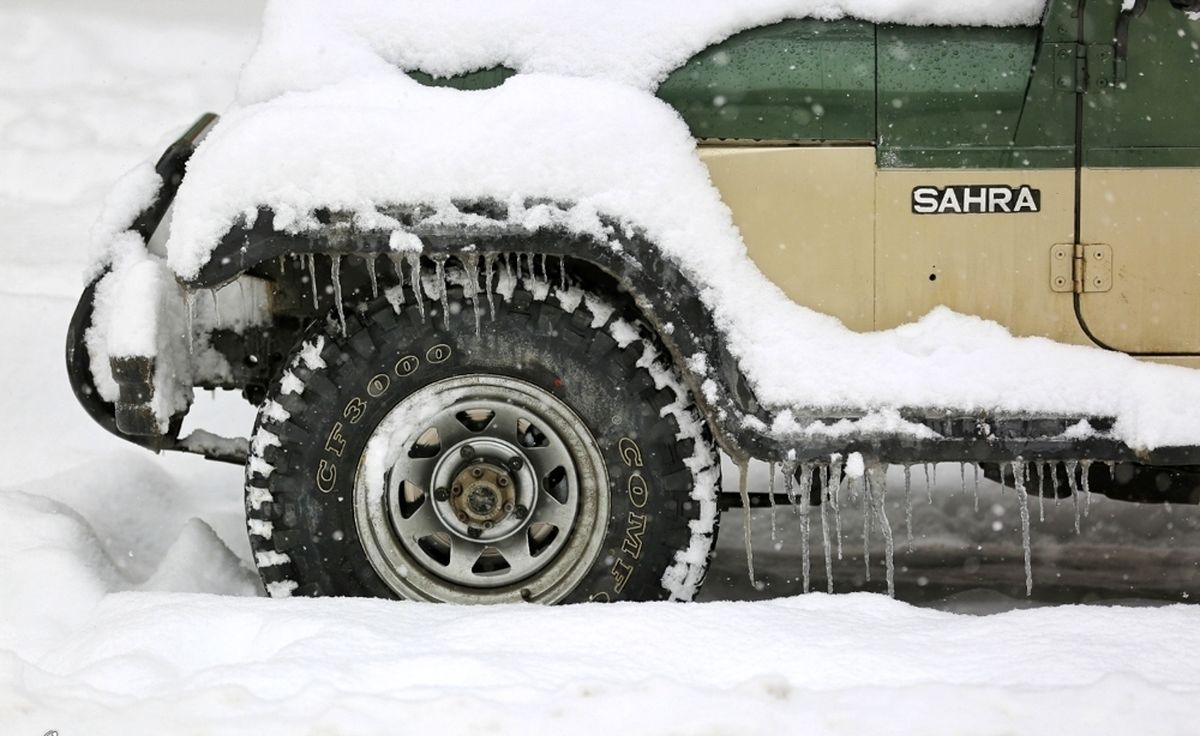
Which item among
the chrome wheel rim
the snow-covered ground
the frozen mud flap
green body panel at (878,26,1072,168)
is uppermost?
green body panel at (878,26,1072,168)

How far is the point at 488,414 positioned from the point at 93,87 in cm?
644

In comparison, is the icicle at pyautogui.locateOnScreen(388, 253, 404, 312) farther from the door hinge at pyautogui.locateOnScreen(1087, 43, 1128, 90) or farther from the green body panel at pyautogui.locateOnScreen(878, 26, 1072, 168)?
the door hinge at pyautogui.locateOnScreen(1087, 43, 1128, 90)

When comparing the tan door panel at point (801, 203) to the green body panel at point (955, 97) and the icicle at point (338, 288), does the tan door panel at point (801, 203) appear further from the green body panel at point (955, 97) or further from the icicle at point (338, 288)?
the icicle at point (338, 288)

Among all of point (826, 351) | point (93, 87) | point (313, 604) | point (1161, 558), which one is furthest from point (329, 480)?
point (93, 87)

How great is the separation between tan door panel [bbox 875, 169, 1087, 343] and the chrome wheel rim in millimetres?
833

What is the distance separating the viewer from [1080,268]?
119 inches

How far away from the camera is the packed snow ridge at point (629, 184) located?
9.58 feet

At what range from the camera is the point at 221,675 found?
247 centimetres

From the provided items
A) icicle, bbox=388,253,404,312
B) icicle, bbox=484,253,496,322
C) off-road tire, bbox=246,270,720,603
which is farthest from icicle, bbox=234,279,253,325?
icicle, bbox=484,253,496,322

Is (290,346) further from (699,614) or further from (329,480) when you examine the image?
(699,614)

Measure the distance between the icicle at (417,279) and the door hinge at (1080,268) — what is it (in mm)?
1500

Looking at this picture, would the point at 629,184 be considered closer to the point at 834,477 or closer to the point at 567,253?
the point at 567,253

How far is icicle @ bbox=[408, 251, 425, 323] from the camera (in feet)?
9.67

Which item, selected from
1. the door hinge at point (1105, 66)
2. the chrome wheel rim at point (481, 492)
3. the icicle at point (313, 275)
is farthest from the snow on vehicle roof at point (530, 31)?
the chrome wheel rim at point (481, 492)
